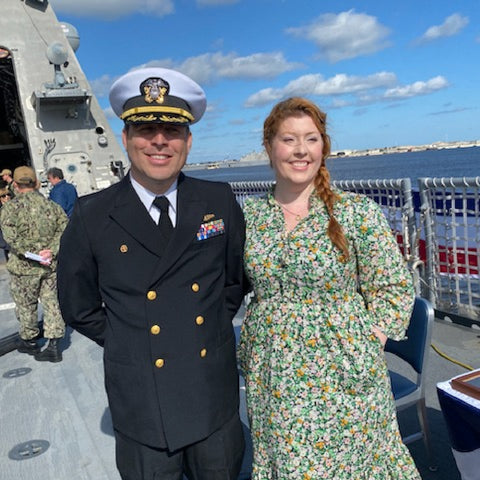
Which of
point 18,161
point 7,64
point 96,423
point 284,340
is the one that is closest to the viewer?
point 284,340

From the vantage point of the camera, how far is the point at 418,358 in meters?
2.14

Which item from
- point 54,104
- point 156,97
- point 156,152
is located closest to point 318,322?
point 156,152

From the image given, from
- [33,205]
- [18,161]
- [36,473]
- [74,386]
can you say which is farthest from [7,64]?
[36,473]

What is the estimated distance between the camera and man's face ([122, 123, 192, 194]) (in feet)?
4.70

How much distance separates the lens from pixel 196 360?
151cm

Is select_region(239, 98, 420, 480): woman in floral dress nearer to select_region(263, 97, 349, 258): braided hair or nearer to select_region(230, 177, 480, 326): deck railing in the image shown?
select_region(263, 97, 349, 258): braided hair

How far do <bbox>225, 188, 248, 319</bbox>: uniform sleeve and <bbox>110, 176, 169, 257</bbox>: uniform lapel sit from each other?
11.5 inches

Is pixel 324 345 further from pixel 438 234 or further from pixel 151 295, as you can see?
pixel 438 234

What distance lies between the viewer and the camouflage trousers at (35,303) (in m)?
3.97

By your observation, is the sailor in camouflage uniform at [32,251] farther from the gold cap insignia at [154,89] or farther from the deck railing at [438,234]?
the deck railing at [438,234]

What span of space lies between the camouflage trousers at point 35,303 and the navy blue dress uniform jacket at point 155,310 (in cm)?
262

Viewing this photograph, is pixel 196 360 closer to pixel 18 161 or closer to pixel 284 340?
pixel 284 340

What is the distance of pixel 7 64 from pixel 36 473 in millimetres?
12493

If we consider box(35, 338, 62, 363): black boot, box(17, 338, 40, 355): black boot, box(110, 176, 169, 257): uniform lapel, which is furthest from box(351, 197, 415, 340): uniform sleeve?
box(17, 338, 40, 355): black boot
